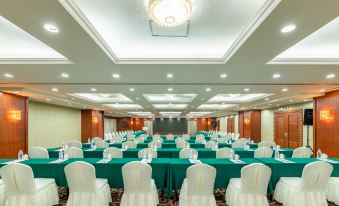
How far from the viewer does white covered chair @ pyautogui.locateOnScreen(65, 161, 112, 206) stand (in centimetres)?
389

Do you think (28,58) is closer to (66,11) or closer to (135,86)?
(66,11)

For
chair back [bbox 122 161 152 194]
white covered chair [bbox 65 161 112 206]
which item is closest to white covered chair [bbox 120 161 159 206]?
chair back [bbox 122 161 152 194]

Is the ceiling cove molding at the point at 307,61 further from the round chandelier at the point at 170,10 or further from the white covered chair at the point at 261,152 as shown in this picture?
the round chandelier at the point at 170,10

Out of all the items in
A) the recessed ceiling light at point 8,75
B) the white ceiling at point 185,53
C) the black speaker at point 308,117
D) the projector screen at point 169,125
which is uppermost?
the white ceiling at point 185,53

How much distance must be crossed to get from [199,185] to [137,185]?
3.37ft

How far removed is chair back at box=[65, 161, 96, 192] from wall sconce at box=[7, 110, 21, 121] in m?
6.64

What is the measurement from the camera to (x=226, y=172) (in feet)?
15.7

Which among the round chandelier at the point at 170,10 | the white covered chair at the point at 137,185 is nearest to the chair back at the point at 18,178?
the white covered chair at the point at 137,185

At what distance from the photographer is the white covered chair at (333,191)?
4.80m

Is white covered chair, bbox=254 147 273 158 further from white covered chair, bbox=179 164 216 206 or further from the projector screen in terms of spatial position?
the projector screen

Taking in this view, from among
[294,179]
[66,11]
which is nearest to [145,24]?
[66,11]

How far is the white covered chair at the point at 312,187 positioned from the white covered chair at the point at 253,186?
0.59 m

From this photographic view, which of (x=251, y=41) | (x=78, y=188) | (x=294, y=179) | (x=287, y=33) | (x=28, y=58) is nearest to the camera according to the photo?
(x=287, y=33)

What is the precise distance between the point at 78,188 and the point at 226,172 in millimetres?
2790
